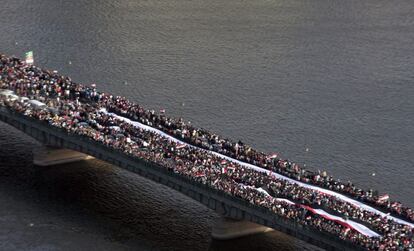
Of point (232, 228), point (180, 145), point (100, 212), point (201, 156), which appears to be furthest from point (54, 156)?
point (232, 228)

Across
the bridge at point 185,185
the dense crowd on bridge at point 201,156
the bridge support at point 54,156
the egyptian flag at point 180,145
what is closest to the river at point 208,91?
the bridge support at point 54,156

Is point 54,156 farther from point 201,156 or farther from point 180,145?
point 201,156

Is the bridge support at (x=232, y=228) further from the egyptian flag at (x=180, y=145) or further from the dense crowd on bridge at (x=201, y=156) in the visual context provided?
the egyptian flag at (x=180, y=145)

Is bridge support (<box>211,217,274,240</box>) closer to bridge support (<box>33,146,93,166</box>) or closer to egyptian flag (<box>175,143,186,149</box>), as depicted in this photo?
egyptian flag (<box>175,143,186,149</box>)

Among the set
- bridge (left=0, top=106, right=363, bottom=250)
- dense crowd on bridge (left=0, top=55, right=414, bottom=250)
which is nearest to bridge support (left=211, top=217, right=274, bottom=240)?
bridge (left=0, top=106, right=363, bottom=250)

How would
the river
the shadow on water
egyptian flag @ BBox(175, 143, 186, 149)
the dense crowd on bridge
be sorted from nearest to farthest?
the dense crowd on bridge < the shadow on water < the river < egyptian flag @ BBox(175, 143, 186, 149)

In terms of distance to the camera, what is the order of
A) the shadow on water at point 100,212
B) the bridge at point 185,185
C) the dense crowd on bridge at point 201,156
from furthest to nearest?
1. the shadow on water at point 100,212
2. the bridge at point 185,185
3. the dense crowd on bridge at point 201,156
